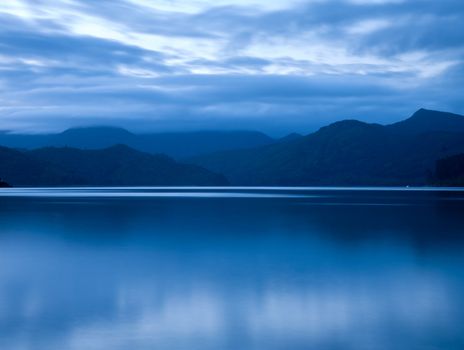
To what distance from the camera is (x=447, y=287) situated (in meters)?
22.6

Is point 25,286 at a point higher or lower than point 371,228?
higher

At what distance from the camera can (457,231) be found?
4450 cm

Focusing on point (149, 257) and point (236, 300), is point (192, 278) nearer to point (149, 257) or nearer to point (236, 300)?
point (236, 300)

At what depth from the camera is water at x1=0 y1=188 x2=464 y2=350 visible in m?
15.3

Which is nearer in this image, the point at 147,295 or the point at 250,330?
the point at 250,330

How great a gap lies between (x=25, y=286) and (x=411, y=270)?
14879 millimetres

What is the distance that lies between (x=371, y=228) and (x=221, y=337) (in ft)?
114

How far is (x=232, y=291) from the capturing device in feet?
71.6

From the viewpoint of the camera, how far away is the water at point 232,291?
50.3ft

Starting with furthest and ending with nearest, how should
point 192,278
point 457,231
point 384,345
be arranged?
point 457,231, point 192,278, point 384,345

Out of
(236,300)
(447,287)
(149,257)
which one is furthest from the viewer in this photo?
(149,257)

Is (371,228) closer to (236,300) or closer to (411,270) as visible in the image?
(411,270)

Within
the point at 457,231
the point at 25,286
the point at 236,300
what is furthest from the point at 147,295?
the point at 457,231

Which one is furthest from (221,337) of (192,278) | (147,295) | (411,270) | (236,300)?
(411,270)
